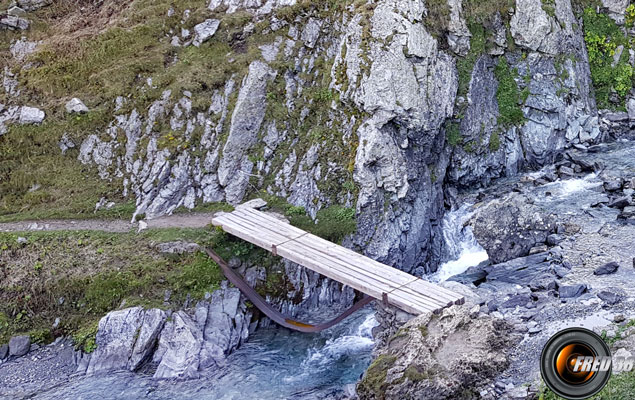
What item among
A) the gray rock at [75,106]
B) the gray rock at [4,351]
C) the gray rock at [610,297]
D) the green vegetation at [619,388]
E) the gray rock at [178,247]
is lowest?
the gray rock at [4,351]

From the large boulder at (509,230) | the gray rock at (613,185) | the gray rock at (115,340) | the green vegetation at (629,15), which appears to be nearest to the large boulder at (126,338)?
the gray rock at (115,340)

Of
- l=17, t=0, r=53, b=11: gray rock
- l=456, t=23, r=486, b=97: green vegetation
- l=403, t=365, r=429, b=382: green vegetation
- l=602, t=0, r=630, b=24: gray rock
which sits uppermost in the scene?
l=17, t=0, r=53, b=11: gray rock

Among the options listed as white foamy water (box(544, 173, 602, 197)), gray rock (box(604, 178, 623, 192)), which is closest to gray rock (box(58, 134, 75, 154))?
white foamy water (box(544, 173, 602, 197))

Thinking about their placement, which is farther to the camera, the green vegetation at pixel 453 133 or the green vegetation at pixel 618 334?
the green vegetation at pixel 453 133

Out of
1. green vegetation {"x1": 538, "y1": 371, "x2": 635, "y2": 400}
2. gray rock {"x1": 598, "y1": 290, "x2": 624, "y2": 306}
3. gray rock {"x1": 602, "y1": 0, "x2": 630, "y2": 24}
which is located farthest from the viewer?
gray rock {"x1": 602, "y1": 0, "x2": 630, "y2": 24}

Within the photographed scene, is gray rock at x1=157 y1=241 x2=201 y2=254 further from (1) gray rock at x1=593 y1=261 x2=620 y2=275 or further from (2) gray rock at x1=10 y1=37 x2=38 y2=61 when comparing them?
(1) gray rock at x1=593 y1=261 x2=620 y2=275

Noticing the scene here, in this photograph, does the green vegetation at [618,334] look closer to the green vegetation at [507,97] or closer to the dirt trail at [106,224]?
the dirt trail at [106,224]

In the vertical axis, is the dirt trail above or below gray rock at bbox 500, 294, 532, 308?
above
